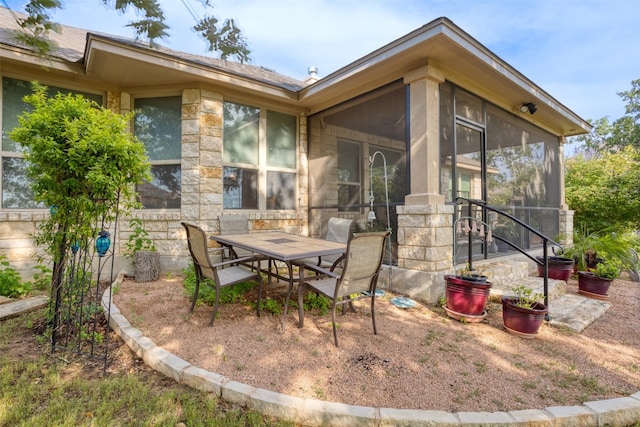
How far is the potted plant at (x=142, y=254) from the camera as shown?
4.27 metres

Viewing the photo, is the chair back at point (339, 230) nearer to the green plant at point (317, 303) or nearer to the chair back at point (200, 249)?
the green plant at point (317, 303)

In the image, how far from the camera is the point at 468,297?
313 centimetres

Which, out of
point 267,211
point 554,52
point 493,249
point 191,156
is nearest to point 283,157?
point 267,211

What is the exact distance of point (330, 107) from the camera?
543 cm

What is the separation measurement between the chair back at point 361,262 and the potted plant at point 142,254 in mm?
3174

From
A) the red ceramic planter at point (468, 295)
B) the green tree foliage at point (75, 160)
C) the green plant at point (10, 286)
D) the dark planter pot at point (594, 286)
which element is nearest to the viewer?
the green tree foliage at point (75, 160)

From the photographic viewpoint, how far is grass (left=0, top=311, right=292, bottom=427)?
1.61 metres

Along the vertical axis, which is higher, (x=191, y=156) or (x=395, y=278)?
(x=191, y=156)

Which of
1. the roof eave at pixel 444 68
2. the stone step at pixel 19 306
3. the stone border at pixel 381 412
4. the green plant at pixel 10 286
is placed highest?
the roof eave at pixel 444 68

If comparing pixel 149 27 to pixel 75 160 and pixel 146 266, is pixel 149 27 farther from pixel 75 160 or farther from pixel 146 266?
pixel 146 266

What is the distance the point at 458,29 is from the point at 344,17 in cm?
255

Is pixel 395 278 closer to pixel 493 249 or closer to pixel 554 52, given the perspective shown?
pixel 493 249

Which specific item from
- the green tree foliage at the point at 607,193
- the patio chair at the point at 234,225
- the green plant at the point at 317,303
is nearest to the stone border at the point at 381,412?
the green plant at the point at 317,303

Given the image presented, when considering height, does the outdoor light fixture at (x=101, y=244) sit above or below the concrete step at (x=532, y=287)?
above
